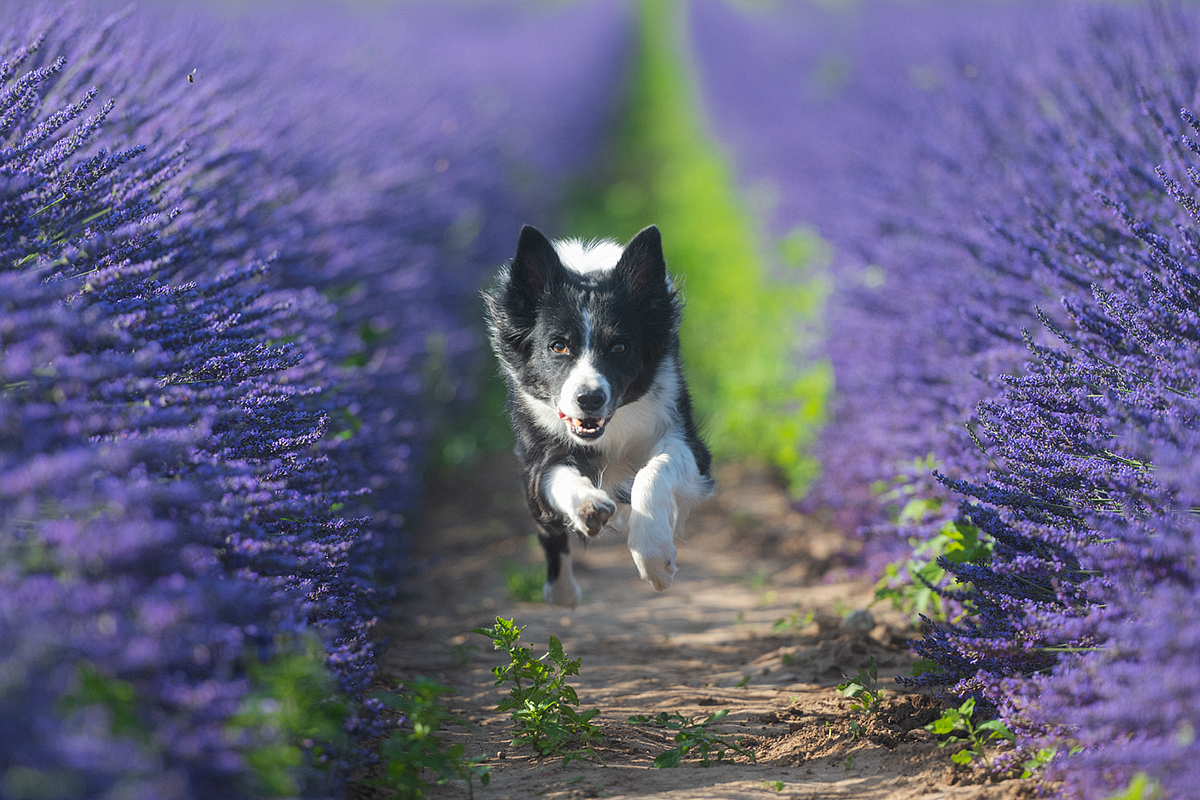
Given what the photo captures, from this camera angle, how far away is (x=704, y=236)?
1144cm

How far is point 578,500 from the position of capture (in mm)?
3287

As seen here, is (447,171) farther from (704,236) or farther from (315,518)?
(315,518)

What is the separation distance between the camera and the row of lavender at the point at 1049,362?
230 cm

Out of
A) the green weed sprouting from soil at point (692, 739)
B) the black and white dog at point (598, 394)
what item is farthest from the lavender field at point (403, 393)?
the black and white dog at point (598, 394)

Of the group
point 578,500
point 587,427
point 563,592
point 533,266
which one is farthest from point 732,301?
point 578,500

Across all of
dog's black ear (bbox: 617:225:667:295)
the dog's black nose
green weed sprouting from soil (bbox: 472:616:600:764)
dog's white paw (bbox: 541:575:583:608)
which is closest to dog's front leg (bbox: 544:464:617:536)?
the dog's black nose

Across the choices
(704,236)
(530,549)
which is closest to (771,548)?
(530,549)

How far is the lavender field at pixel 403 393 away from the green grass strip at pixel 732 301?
0.06 meters

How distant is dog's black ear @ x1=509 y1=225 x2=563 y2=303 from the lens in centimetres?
364

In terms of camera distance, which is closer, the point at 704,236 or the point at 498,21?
the point at 704,236

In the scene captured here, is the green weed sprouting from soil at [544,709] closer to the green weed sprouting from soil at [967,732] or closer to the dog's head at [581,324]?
the dog's head at [581,324]

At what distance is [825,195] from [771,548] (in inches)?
166

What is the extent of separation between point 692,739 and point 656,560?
57 cm

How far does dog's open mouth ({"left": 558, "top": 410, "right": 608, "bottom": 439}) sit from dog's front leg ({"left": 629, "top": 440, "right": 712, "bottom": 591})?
0.21 m
